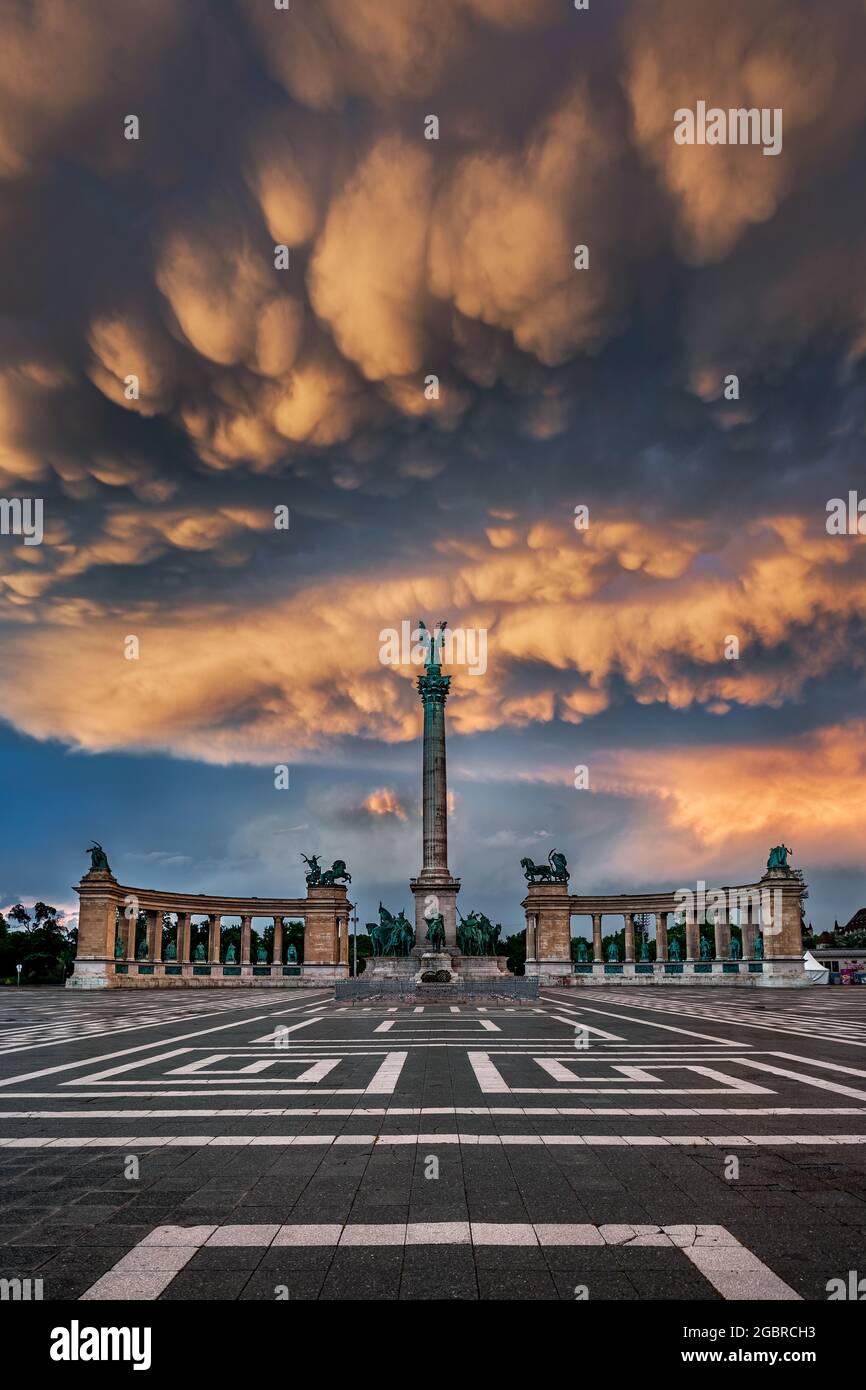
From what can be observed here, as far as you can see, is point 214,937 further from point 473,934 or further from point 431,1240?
point 431,1240

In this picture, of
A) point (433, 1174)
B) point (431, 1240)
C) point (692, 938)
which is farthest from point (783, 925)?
point (431, 1240)

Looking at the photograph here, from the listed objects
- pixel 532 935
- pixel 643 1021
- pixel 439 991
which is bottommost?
pixel 532 935

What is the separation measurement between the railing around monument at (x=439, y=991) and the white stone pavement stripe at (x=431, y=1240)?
46.9 meters

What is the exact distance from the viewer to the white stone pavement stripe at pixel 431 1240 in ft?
23.8

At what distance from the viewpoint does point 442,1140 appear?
1213 centimetres

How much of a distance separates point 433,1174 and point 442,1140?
187cm

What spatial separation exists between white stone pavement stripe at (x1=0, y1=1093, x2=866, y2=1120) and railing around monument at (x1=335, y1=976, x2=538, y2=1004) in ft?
132

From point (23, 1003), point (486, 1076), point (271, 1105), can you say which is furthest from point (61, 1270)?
point (23, 1003)

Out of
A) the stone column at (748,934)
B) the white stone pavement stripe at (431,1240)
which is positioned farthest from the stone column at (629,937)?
the white stone pavement stripe at (431,1240)

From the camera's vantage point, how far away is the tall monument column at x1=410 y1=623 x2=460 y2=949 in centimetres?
8312
